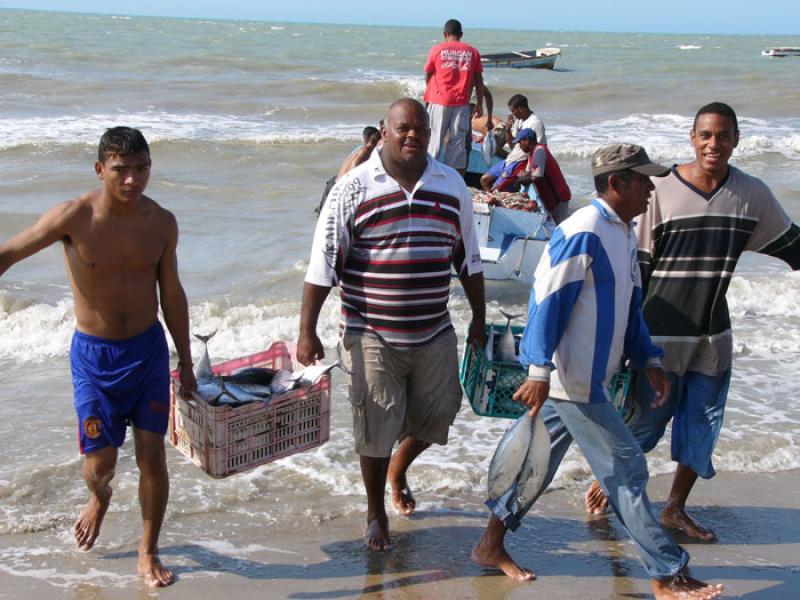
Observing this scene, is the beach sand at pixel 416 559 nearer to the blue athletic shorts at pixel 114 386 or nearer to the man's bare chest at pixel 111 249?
the blue athletic shorts at pixel 114 386

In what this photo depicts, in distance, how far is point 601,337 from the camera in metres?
3.87

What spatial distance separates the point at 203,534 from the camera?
4801 mm

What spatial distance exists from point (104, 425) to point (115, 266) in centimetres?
63

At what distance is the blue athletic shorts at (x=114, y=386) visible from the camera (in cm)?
404

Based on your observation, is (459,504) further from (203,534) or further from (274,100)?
(274,100)

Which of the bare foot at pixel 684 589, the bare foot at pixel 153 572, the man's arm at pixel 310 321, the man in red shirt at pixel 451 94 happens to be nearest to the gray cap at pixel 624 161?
the man's arm at pixel 310 321

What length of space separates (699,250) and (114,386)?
249cm

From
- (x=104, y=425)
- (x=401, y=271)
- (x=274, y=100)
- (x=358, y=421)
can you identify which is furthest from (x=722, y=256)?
(x=274, y=100)

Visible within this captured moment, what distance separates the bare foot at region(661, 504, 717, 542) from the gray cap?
1802 mm

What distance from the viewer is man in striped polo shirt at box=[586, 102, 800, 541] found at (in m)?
4.39

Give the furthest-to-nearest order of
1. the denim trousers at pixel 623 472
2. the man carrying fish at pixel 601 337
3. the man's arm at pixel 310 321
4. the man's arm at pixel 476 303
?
the man's arm at pixel 476 303
the man's arm at pixel 310 321
the denim trousers at pixel 623 472
the man carrying fish at pixel 601 337

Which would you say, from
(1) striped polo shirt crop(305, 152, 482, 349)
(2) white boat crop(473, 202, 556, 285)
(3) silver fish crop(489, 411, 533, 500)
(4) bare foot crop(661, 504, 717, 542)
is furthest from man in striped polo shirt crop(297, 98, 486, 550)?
(2) white boat crop(473, 202, 556, 285)

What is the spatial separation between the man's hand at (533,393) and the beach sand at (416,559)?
2.96 ft

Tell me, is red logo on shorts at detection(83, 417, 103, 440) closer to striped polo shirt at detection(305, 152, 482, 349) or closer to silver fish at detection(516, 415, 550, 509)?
striped polo shirt at detection(305, 152, 482, 349)
